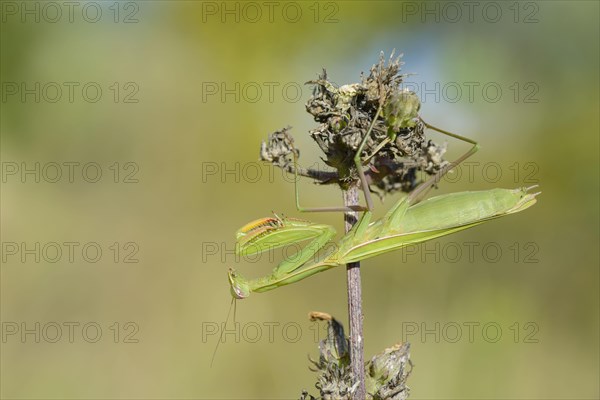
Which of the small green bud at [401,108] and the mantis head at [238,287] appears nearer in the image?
the small green bud at [401,108]

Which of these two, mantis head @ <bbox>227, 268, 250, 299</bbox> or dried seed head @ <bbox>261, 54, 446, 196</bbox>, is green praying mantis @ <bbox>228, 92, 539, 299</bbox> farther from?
dried seed head @ <bbox>261, 54, 446, 196</bbox>

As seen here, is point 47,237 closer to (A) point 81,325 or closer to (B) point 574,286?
(A) point 81,325

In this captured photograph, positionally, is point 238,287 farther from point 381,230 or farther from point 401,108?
point 401,108

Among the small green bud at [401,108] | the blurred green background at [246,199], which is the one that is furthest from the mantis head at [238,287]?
the blurred green background at [246,199]

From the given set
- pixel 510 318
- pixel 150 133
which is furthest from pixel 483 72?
pixel 150 133

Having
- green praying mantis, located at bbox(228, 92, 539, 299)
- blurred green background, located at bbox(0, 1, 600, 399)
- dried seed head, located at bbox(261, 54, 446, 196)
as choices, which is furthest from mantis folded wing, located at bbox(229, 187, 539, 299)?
blurred green background, located at bbox(0, 1, 600, 399)

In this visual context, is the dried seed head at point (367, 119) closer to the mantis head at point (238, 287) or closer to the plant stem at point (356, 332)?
the plant stem at point (356, 332)
